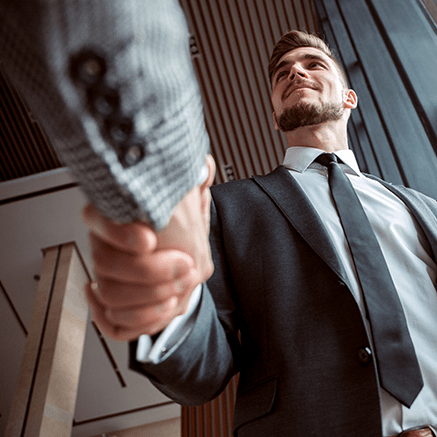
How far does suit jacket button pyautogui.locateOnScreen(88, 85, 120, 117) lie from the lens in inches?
11.2

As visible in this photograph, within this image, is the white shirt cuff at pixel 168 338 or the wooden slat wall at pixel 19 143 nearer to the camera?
the white shirt cuff at pixel 168 338

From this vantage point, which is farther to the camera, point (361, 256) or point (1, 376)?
point (1, 376)

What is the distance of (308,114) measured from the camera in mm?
1721

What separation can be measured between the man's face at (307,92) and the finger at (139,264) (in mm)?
1467

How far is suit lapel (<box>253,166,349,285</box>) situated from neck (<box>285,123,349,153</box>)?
14.7 inches

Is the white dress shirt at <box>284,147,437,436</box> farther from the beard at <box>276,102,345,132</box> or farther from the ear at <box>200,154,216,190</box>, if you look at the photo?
the ear at <box>200,154,216,190</box>

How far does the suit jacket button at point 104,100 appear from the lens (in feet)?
0.93

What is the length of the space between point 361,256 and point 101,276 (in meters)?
Answer: 0.89

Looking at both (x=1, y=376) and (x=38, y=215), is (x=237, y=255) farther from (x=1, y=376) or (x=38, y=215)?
(x=1, y=376)

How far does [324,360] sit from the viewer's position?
956mm

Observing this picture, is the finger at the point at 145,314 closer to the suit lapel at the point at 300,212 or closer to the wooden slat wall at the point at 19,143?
the suit lapel at the point at 300,212

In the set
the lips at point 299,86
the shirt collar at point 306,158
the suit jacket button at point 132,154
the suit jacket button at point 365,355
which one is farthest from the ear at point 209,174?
the lips at point 299,86

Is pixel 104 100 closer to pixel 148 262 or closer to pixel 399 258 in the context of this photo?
pixel 148 262

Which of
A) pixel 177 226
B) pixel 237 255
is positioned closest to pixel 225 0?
pixel 237 255
